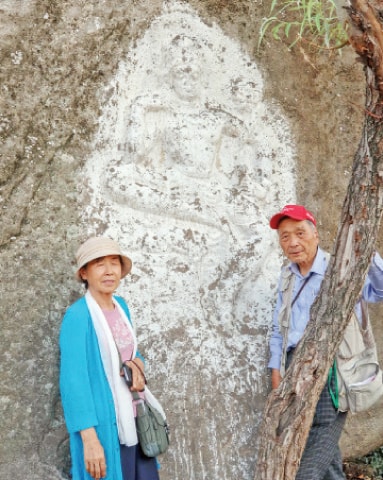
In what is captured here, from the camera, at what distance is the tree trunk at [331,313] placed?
10.2 ft

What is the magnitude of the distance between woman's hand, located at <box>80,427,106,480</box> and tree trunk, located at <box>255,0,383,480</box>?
2.09 feet

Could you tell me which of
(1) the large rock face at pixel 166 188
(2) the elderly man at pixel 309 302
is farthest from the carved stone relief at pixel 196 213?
(2) the elderly man at pixel 309 302

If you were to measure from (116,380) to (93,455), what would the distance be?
0.97ft

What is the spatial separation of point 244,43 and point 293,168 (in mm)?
736

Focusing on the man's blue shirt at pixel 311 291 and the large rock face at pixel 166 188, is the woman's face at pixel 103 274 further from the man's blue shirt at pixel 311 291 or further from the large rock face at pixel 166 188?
the man's blue shirt at pixel 311 291

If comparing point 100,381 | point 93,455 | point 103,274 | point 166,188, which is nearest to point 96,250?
point 103,274

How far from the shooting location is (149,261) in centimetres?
402

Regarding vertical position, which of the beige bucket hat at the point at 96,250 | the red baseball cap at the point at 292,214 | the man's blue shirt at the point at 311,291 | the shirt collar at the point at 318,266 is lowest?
the man's blue shirt at the point at 311,291

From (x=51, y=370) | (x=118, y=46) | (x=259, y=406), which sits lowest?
(x=259, y=406)

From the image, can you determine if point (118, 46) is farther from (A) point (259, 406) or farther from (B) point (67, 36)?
(A) point (259, 406)

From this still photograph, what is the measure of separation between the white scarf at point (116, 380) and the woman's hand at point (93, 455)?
0.36ft

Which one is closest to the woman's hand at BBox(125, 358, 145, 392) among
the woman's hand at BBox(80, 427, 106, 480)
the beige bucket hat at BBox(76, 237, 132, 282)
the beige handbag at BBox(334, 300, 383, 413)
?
the woman's hand at BBox(80, 427, 106, 480)

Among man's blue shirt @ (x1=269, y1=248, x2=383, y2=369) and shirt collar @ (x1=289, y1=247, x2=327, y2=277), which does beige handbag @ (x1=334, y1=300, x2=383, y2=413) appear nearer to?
man's blue shirt @ (x1=269, y1=248, x2=383, y2=369)

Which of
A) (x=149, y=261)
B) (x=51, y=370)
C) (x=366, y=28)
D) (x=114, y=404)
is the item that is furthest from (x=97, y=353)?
(x=366, y=28)
